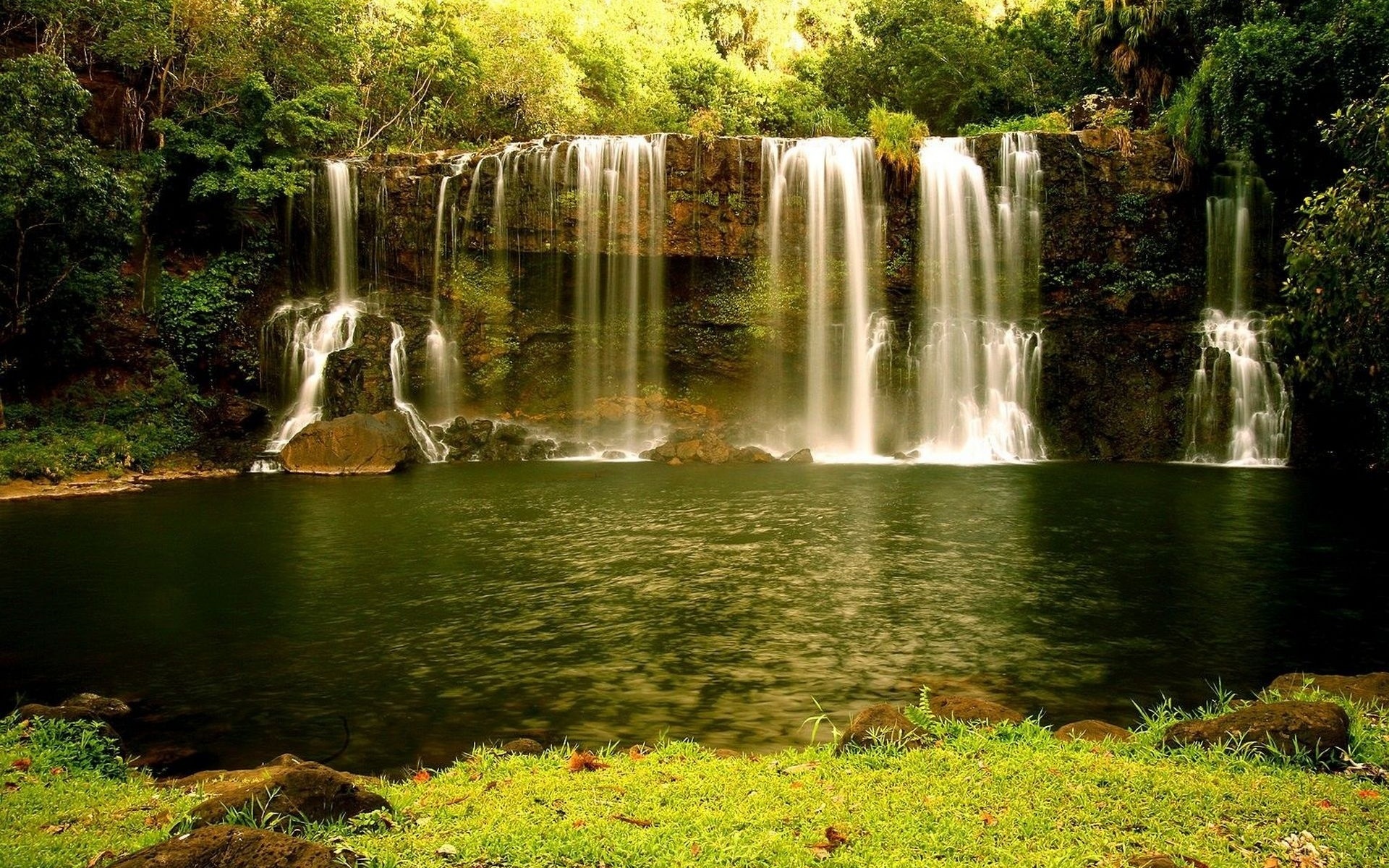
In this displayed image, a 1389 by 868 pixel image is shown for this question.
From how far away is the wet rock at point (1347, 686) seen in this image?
5452 millimetres

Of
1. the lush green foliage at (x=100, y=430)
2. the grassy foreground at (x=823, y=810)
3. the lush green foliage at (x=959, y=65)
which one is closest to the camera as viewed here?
the grassy foreground at (x=823, y=810)

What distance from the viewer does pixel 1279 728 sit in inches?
180

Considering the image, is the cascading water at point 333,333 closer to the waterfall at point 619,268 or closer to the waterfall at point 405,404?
the waterfall at point 405,404

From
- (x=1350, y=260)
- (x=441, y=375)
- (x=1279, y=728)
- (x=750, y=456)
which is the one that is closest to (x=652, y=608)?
(x=1279, y=728)

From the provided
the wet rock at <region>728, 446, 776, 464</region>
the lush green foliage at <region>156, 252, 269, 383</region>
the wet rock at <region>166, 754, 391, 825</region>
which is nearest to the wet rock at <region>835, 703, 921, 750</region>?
the wet rock at <region>166, 754, 391, 825</region>

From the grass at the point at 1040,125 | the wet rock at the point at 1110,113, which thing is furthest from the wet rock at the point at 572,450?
the wet rock at the point at 1110,113

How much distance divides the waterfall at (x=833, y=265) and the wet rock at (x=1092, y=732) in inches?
804

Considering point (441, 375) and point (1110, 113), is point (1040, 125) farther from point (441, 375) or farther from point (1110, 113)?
point (441, 375)

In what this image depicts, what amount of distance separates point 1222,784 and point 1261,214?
84.7 ft

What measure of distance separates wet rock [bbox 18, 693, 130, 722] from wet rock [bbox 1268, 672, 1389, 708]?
25.6 feet

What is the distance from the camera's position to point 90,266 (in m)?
21.1

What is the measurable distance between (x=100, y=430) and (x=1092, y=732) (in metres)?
22.4

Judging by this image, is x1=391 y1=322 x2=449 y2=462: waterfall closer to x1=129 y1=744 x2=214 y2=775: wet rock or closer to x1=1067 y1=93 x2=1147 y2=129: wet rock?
x1=129 y1=744 x2=214 y2=775: wet rock

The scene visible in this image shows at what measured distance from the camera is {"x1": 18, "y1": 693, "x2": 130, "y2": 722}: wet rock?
17.9ft
